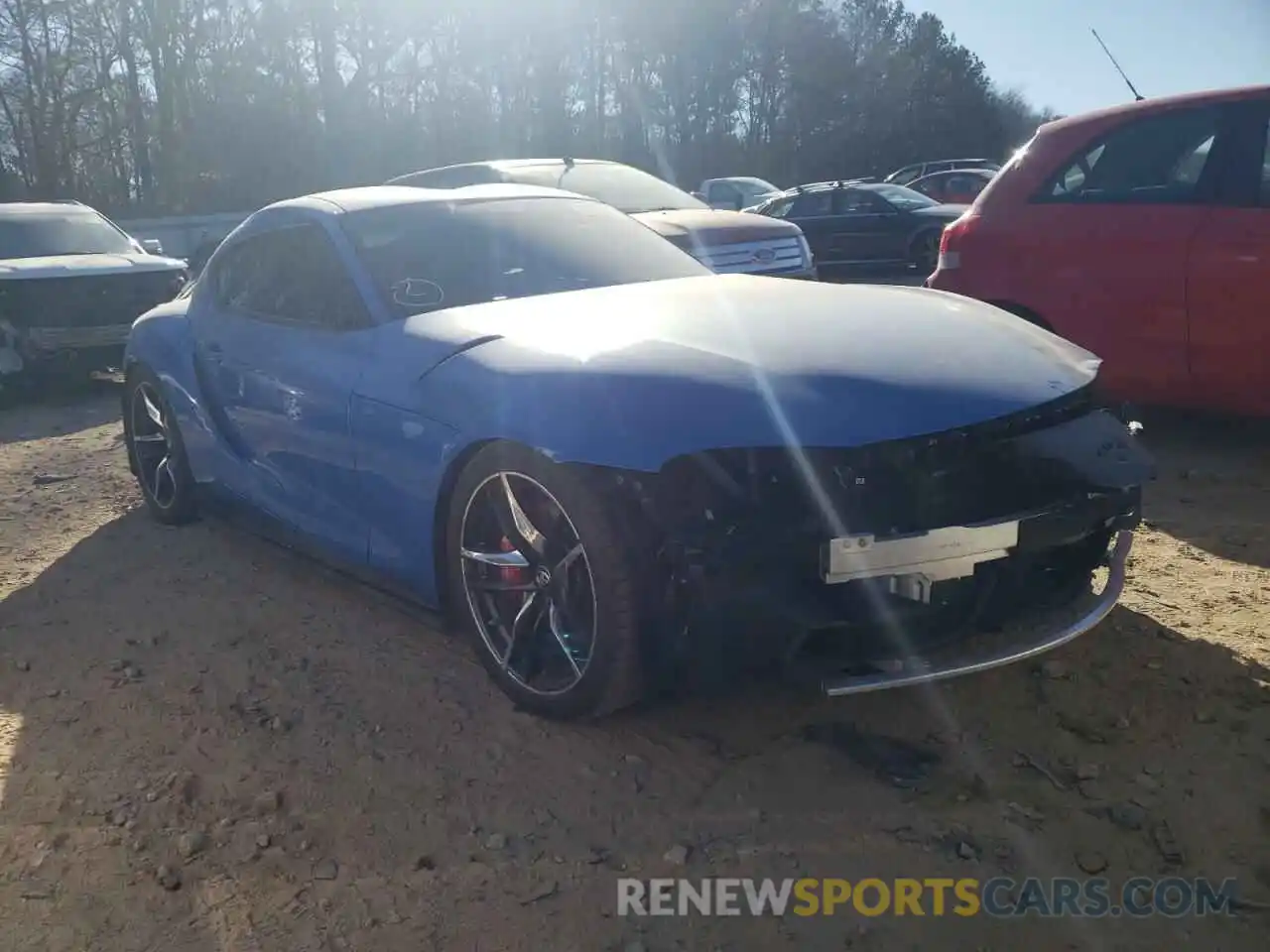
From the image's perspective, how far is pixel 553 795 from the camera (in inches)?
111

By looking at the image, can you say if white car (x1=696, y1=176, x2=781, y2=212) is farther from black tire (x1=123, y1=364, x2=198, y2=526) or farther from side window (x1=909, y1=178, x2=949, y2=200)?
black tire (x1=123, y1=364, x2=198, y2=526)

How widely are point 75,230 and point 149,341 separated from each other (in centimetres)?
654

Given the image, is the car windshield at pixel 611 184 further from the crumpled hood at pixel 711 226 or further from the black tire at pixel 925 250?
the black tire at pixel 925 250

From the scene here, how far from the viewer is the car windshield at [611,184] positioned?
29.0ft

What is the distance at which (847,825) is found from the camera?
2.59 meters

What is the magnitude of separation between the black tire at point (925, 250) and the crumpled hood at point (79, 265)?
9.12 metres

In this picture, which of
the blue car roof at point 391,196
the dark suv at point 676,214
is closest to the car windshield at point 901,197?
the dark suv at point 676,214

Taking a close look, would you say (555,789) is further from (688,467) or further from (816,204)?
(816,204)

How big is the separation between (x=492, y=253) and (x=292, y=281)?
31.4 inches

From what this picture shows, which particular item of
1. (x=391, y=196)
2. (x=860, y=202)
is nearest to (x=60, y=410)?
(x=391, y=196)

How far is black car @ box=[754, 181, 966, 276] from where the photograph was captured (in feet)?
48.6

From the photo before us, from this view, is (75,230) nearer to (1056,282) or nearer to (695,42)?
(1056,282)

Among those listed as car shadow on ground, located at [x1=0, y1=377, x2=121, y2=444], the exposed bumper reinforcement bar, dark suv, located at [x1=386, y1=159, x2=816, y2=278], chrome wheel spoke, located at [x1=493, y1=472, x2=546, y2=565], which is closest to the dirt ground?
the exposed bumper reinforcement bar

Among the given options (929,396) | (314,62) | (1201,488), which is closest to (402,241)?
(929,396)
